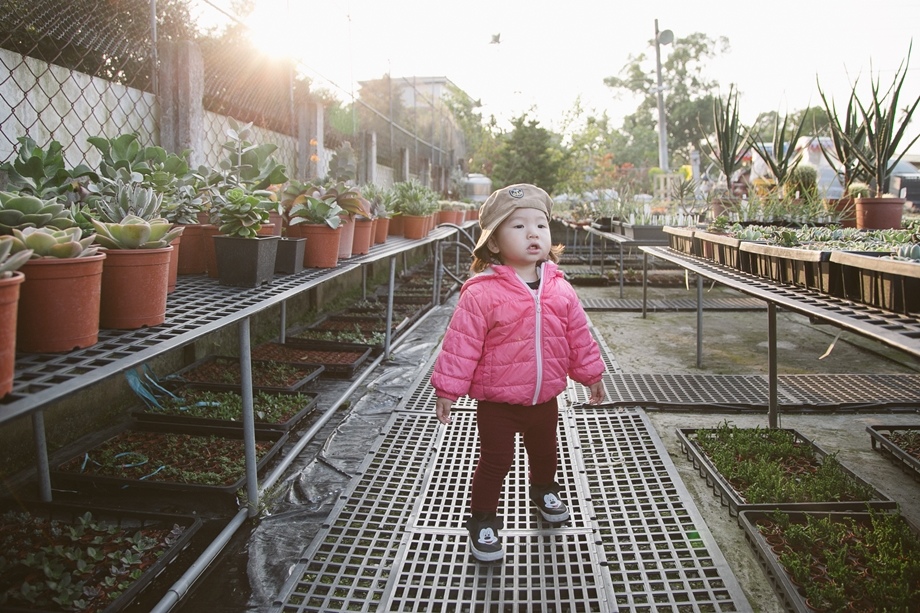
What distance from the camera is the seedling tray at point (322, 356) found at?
3779 millimetres

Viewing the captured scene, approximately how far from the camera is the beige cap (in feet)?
6.64

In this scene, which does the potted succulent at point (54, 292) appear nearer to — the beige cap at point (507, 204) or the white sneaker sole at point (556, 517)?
the beige cap at point (507, 204)

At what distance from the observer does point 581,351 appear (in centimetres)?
210

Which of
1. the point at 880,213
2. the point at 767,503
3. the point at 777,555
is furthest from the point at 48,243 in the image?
the point at 880,213

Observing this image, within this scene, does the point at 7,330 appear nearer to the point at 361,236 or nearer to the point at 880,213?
the point at 361,236

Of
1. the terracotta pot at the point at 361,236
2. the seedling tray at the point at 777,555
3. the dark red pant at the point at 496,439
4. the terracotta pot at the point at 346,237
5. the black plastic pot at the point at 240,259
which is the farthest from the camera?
the terracotta pot at the point at 361,236

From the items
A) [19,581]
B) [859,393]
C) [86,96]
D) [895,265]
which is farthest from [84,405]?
[859,393]

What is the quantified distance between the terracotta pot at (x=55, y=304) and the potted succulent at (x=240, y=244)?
0.92 metres

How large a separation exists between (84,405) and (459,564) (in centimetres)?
→ 189

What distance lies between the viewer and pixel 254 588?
1.79 m

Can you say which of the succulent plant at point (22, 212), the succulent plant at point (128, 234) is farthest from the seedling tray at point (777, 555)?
the succulent plant at point (22, 212)

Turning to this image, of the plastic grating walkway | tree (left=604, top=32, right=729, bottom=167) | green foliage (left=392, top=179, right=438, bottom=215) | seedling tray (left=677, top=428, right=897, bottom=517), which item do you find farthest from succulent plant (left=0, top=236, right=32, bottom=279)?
tree (left=604, top=32, right=729, bottom=167)

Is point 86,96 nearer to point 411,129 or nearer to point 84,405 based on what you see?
point 84,405

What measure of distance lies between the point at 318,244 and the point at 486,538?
173 centimetres
